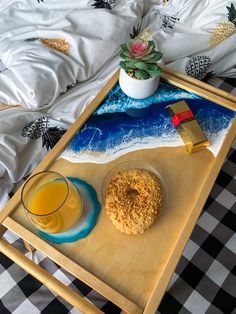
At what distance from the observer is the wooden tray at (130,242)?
60 centimetres

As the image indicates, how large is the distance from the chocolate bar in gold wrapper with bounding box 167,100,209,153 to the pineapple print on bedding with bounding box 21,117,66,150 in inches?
12.7

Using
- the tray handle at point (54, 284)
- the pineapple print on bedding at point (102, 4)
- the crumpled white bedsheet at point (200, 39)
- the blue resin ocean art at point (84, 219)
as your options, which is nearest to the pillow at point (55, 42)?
the pineapple print on bedding at point (102, 4)

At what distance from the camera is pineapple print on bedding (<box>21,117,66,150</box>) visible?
93cm

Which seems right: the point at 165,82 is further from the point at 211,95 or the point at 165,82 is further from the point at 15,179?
the point at 15,179

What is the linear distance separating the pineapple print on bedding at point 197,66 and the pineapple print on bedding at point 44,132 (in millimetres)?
430

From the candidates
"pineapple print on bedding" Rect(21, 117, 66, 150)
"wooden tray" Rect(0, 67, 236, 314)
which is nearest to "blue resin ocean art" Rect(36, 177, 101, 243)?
"wooden tray" Rect(0, 67, 236, 314)

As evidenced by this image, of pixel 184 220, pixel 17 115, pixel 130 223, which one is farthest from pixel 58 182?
pixel 17 115

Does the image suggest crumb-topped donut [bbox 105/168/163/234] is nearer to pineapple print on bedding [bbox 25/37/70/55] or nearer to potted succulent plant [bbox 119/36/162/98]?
potted succulent plant [bbox 119/36/162/98]

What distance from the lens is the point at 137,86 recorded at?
2.67ft

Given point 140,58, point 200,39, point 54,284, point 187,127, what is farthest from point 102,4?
point 54,284

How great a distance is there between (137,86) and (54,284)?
0.48m

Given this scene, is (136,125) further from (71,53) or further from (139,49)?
(71,53)

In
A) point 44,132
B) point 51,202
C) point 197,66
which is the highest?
point 197,66

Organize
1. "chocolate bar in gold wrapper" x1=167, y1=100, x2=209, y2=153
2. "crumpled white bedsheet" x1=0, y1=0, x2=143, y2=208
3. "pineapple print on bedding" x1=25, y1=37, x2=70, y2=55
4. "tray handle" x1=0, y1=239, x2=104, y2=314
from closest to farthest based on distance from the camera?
"tray handle" x1=0, y1=239, x2=104, y2=314, "chocolate bar in gold wrapper" x1=167, y1=100, x2=209, y2=153, "crumpled white bedsheet" x1=0, y1=0, x2=143, y2=208, "pineapple print on bedding" x1=25, y1=37, x2=70, y2=55
